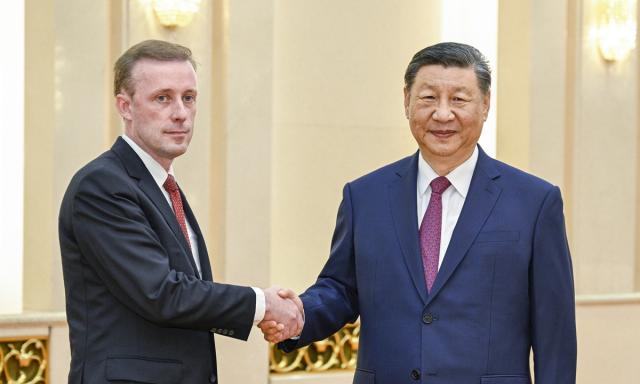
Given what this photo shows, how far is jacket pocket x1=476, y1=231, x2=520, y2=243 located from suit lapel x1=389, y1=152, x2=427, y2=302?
20 centimetres

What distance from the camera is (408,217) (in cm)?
383

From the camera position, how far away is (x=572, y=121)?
7.76 meters

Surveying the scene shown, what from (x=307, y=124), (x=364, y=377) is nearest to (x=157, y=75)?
(x=364, y=377)

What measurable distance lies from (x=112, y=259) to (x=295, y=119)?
3900mm

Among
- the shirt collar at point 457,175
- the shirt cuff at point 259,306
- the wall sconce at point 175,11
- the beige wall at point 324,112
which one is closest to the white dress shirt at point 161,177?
the shirt cuff at point 259,306

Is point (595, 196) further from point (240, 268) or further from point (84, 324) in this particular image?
point (84, 324)

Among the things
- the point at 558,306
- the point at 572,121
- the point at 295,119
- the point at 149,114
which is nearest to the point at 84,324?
the point at 149,114

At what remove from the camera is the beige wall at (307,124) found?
615 cm

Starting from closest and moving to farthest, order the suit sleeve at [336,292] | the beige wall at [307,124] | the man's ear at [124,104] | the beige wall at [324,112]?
the man's ear at [124,104] → the suit sleeve at [336,292] → the beige wall at [307,124] → the beige wall at [324,112]

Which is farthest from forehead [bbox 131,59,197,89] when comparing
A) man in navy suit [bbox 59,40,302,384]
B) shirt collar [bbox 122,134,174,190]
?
shirt collar [bbox 122,134,174,190]

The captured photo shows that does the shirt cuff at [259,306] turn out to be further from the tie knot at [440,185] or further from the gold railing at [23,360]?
the gold railing at [23,360]

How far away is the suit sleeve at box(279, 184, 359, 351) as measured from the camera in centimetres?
403

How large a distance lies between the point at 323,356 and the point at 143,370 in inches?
144

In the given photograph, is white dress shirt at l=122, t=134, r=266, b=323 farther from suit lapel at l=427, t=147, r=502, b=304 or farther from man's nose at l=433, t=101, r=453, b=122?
man's nose at l=433, t=101, r=453, b=122
